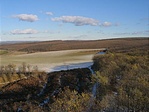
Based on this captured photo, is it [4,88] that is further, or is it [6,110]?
[4,88]

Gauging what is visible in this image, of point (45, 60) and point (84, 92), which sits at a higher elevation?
point (84, 92)

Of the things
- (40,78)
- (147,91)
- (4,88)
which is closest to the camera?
(147,91)

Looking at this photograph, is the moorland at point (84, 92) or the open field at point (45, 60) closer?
the moorland at point (84, 92)

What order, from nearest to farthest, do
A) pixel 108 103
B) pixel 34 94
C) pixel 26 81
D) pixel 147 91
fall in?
pixel 147 91 < pixel 108 103 < pixel 34 94 < pixel 26 81

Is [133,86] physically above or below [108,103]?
above

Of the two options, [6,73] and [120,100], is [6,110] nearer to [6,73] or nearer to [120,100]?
[120,100]

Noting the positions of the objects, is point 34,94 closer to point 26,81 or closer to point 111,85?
point 26,81

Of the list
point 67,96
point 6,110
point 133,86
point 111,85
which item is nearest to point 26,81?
point 6,110

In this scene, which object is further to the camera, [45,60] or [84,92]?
[45,60]

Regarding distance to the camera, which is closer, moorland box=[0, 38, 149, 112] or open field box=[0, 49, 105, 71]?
moorland box=[0, 38, 149, 112]
